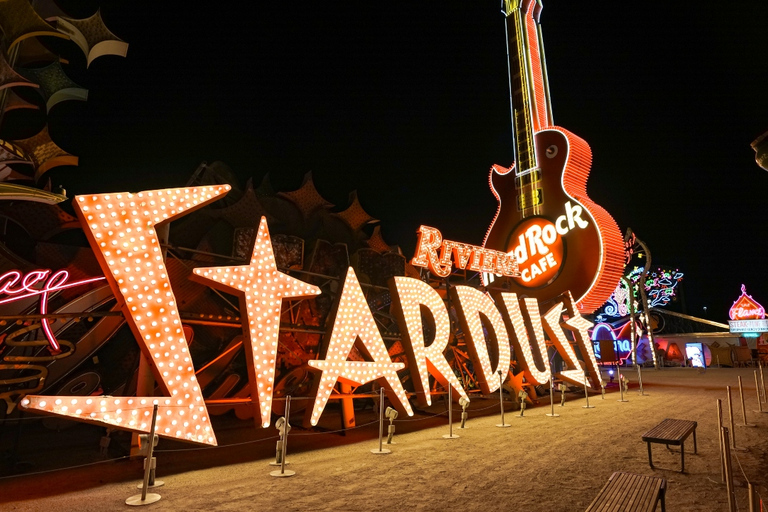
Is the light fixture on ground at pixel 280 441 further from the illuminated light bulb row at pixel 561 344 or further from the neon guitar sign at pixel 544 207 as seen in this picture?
the neon guitar sign at pixel 544 207

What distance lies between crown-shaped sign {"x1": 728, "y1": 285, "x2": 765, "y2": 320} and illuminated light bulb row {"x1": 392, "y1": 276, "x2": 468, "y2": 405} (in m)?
47.4

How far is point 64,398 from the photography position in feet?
20.4

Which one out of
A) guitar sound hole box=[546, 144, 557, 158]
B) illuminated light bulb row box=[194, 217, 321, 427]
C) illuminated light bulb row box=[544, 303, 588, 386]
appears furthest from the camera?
guitar sound hole box=[546, 144, 557, 158]

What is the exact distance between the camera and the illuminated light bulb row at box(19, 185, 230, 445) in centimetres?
686

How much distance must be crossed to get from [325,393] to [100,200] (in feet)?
17.8

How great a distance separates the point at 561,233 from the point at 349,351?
1425 cm

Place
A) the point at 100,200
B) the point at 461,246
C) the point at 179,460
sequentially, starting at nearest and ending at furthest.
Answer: the point at 100,200 < the point at 179,460 < the point at 461,246

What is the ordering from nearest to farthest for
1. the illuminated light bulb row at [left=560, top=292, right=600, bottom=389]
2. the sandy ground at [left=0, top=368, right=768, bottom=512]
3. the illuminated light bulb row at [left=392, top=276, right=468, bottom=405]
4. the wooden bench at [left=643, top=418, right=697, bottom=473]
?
the sandy ground at [left=0, top=368, right=768, bottom=512], the wooden bench at [left=643, top=418, right=697, bottom=473], the illuminated light bulb row at [left=392, top=276, right=468, bottom=405], the illuminated light bulb row at [left=560, top=292, right=600, bottom=389]

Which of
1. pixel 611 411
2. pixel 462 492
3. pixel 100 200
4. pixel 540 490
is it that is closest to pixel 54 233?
pixel 100 200

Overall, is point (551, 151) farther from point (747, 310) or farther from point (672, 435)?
point (747, 310)

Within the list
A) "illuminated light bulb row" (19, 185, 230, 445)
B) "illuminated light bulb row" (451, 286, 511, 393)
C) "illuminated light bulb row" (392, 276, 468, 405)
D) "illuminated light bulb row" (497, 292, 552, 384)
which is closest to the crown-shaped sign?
"illuminated light bulb row" (497, 292, 552, 384)

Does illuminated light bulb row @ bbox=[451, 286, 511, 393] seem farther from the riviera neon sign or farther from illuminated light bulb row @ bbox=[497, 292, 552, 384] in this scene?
the riviera neon sign

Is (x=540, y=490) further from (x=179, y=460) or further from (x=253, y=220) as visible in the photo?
(x=253, y=220)

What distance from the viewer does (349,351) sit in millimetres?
9656
